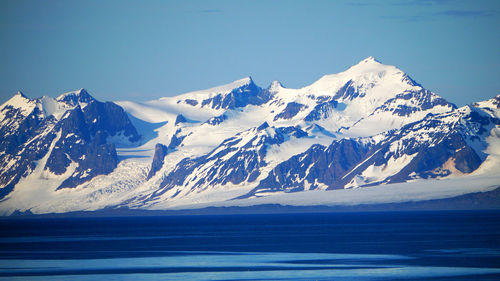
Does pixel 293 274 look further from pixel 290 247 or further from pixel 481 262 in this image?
pixel 290 247

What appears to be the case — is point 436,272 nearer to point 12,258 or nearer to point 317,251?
point 317,251

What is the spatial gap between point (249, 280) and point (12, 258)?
6187 cm

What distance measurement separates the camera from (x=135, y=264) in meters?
161

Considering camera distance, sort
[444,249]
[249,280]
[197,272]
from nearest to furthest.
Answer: [249,280], [197,272], [444,249]

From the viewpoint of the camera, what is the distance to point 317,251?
182625 mm

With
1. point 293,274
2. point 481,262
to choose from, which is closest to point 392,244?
point 481,262

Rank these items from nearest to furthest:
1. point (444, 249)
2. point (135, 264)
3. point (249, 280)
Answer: point (249, 280)
point (135, 264)
point (444, 249)

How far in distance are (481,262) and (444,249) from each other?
1069 inches

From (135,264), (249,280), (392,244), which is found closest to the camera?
(249,280)

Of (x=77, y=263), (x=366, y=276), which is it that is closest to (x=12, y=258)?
(x=77, y=263)

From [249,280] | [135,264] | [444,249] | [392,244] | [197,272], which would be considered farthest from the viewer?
[392,244]

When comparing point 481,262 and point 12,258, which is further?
point 12,258

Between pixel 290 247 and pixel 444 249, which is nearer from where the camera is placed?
pixel 444 249

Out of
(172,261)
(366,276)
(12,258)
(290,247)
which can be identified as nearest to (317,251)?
(290,247)
